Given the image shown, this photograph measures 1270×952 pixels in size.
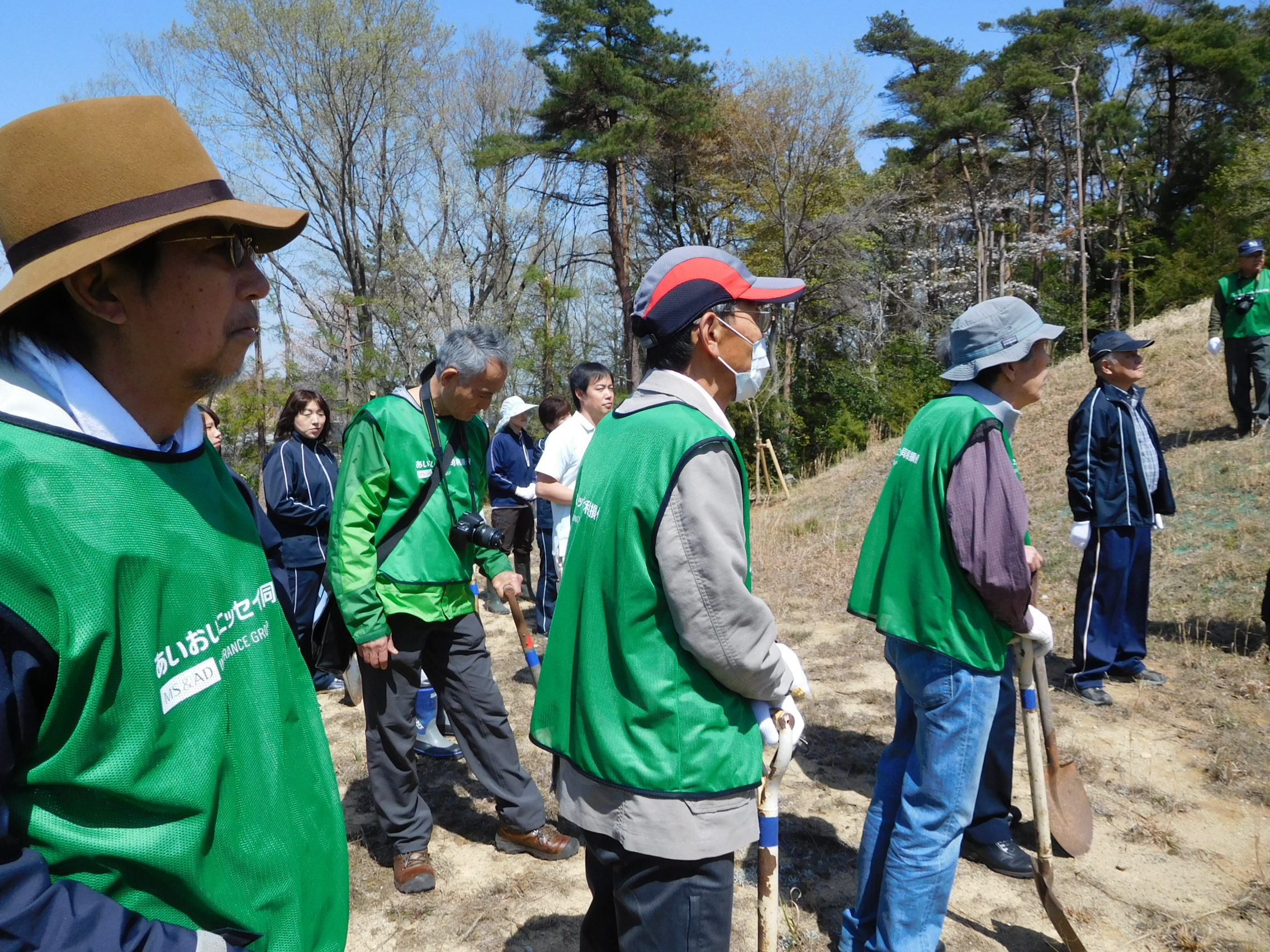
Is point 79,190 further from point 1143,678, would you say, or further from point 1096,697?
point 1143,678

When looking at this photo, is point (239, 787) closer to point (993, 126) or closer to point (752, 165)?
point (752, 165)

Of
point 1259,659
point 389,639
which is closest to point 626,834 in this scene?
point 389,639

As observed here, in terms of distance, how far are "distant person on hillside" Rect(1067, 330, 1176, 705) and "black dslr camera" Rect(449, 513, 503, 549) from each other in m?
3.59

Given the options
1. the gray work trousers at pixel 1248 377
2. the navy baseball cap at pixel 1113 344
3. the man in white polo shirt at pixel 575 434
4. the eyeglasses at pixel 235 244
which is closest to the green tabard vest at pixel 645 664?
the eyeglasses at pixel 235 244

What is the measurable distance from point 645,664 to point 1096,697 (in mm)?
4280

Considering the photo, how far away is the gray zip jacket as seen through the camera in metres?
1.71

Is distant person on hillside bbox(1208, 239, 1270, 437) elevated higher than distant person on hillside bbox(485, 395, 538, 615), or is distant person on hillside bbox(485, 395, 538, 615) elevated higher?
distant person on hillside bbox(1208, 239, 1270, 437)

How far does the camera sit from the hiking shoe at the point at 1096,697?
4.91 meters

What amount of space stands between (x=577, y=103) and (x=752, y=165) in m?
5.71

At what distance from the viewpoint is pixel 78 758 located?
974mm

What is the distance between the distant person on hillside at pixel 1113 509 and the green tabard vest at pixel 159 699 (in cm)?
481

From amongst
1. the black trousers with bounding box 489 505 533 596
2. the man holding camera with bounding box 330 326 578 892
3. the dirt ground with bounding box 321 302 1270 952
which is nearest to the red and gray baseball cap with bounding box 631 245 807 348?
the man holding camera with bounding box 330 326 578 892

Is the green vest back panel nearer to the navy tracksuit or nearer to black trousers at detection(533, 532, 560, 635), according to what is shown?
black trousers at detection(533, 532, 560, 635)

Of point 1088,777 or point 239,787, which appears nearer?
point 239,787
